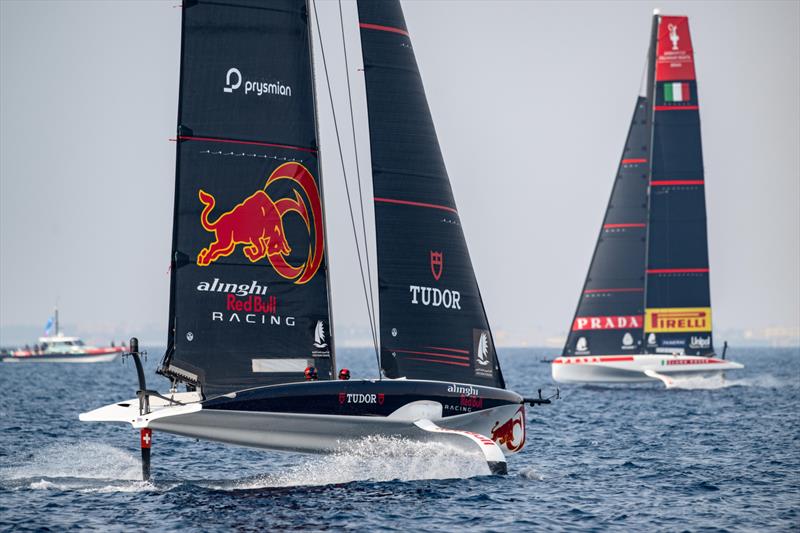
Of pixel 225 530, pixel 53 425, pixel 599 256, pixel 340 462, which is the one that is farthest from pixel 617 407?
pixel 225 530

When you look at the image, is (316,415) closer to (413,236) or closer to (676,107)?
(413,236)

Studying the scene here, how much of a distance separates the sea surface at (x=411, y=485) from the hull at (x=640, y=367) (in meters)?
18.9

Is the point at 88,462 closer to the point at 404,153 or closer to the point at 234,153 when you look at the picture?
the point at 234,153

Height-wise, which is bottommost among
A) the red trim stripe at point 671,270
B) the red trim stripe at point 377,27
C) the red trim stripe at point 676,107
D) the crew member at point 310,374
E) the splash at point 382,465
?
the splash at point 382,465

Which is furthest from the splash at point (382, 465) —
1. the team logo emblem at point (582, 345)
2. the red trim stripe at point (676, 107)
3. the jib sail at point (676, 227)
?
the red trim stripe at point (676, 107)

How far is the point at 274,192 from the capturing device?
21.5 metres

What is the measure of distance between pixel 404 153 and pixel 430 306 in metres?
3.17

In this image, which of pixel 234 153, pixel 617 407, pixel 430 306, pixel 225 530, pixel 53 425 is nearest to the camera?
pixel 225 530

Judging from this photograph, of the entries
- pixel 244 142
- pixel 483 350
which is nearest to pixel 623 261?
pixel 483 350

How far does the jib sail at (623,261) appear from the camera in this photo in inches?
2058

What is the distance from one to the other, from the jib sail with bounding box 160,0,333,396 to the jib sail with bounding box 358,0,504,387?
1452 mm

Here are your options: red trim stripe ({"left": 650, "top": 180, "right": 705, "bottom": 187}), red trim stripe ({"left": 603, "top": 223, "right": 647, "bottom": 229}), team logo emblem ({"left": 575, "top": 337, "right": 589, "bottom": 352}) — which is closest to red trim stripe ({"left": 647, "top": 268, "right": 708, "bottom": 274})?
red trim stripe ({"left": 603, "top": 223, "right": 647, "bottom": 229})

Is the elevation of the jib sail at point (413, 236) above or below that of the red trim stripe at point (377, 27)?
below

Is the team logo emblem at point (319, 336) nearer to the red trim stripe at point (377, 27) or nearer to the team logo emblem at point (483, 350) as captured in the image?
the team logo emblem at point (483, 350)
